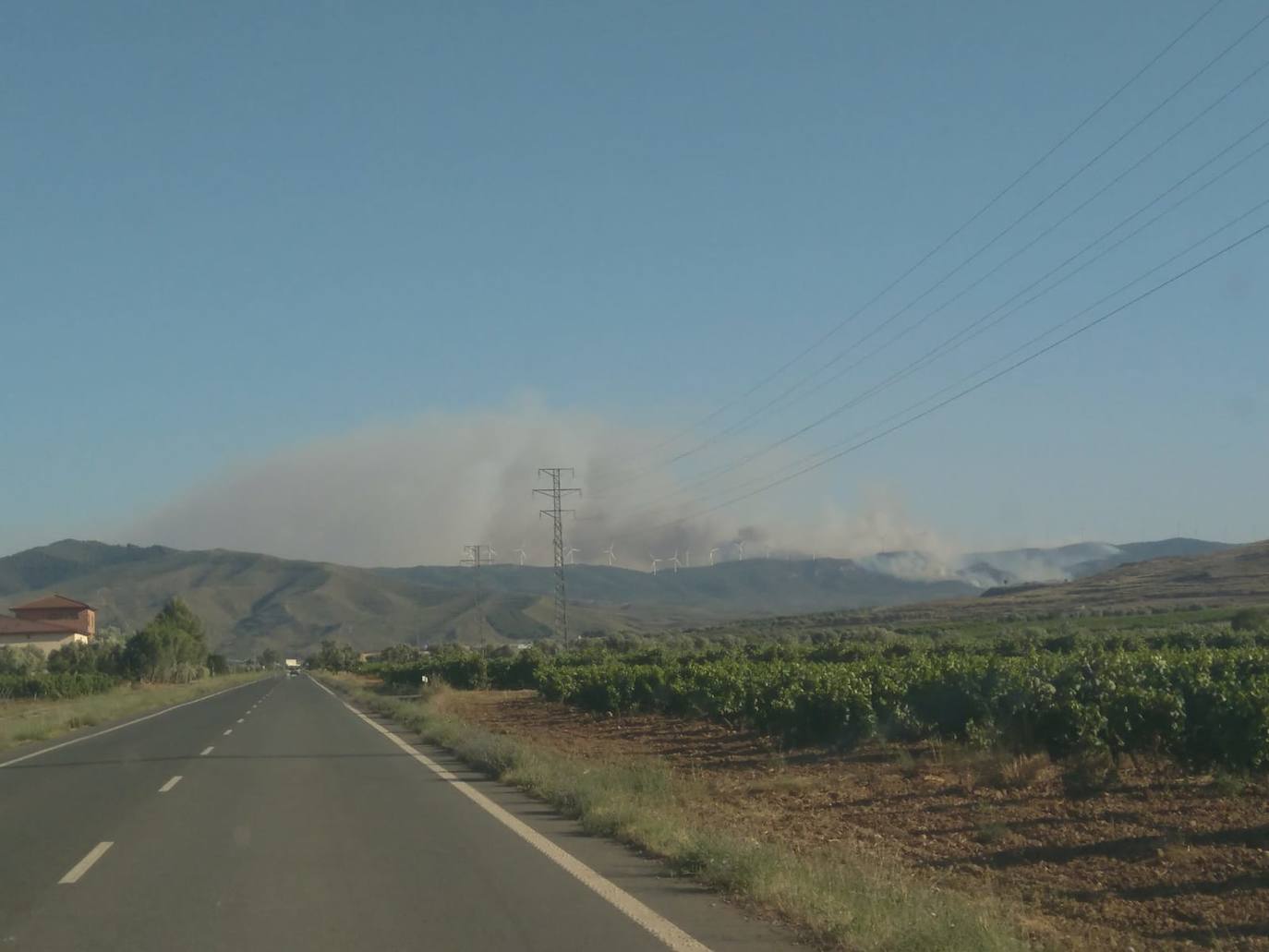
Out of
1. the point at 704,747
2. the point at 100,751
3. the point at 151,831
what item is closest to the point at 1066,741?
the point at 704,747

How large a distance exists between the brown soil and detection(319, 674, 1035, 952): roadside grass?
687 mm

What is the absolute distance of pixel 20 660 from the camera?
11394 centimetres

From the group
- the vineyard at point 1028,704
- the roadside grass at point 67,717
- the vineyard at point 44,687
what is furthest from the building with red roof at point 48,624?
the vineyard at point 1028,704

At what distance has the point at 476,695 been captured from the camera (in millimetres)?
65000

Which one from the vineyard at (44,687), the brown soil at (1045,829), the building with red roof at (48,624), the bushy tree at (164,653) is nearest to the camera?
the brown soil at (1045,829)

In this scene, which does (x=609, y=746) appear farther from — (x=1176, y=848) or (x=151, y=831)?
(x=1176, y=848)

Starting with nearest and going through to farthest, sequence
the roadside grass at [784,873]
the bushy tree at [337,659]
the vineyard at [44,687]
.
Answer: the roadside grass at [784,873] → the vineyard at [44,687] → the bushy tree at [337,659]

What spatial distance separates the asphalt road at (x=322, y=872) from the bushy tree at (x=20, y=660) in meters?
94.9

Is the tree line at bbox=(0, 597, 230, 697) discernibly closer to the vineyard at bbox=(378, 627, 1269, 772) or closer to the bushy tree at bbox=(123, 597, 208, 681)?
the bushy tree at bbox=(123, 597, 208, 681)

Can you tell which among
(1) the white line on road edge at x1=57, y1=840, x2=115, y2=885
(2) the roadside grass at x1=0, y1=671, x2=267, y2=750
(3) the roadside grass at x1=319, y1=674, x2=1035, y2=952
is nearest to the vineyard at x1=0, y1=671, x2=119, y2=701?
(2) the roadside grass at x1=0, y1=671, x2=267, y2=750

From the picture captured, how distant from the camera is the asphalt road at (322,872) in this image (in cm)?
955

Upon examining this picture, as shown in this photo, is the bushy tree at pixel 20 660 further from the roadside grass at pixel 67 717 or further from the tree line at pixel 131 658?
the roadside grass at pixel 67 717

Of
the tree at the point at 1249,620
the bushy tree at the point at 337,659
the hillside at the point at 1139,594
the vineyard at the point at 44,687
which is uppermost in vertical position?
the hillside at the point at 1139,594

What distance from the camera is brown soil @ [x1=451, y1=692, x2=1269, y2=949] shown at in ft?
35.6
